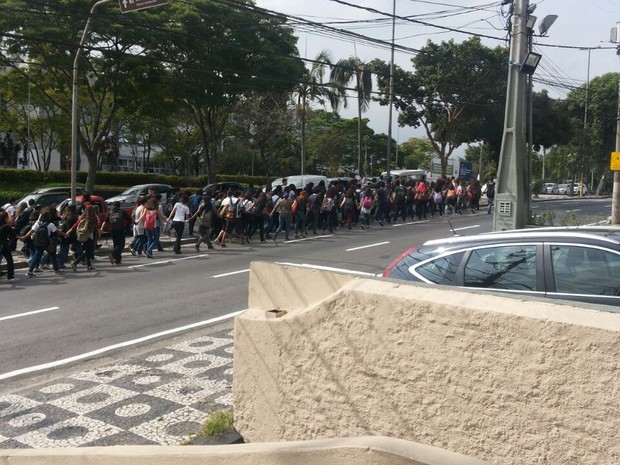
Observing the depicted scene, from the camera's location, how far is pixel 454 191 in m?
28.6

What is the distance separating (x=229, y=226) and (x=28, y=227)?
579 centimetres

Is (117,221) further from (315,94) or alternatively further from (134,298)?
(315,94)

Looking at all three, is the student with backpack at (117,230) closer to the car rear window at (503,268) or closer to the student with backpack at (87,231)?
the student with backpack at (87,231)

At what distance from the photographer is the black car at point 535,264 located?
5.06 metres

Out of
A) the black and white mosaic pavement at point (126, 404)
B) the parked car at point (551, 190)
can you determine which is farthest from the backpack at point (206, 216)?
the parked car at point (551, 190)

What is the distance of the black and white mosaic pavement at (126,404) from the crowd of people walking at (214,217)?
25.0ft

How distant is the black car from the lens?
5.06 metres

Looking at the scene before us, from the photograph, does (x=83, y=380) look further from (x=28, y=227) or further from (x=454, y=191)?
(x=454, y=191)

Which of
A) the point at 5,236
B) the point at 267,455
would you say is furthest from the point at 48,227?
the point at 267,455

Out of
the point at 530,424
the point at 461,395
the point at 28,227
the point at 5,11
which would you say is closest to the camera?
the point at 530,424

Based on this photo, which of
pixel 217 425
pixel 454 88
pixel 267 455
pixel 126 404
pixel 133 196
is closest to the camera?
pixel 267 455

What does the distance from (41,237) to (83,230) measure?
Answer: 0.92 metres

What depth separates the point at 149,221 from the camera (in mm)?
17047

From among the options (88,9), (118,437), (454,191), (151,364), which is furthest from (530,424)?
(454,191)
